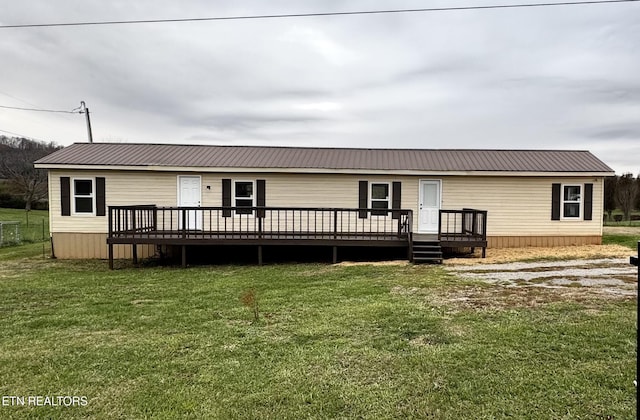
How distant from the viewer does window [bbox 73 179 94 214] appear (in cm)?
1258

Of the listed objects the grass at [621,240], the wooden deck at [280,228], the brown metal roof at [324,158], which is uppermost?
the brown metal roof at [324,158]

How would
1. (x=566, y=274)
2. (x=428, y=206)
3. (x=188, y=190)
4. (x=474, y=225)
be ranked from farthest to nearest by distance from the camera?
(x=428, y=206) < (x=188, y=190) < (x=474, y=225) < (x=566, y=274)

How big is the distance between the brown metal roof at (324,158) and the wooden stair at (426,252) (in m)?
2.61

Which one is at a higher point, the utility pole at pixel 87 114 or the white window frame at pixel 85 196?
the utility pole at pixel 87 114

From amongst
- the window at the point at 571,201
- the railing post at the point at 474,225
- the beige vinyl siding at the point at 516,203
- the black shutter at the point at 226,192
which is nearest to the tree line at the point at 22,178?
the black shutter at the point at 226,192

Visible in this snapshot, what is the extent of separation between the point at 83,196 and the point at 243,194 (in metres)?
4.94

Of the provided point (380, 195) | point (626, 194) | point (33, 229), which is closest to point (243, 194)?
point (380, 195)

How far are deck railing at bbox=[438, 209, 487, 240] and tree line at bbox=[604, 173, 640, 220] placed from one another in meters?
20.3

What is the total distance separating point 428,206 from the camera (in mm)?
12812

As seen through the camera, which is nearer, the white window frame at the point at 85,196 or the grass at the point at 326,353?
the grass at the point at 326,353

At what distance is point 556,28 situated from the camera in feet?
38.2

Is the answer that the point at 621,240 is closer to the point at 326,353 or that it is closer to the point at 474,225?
the point at 474,225

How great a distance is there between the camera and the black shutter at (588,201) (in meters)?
12.7

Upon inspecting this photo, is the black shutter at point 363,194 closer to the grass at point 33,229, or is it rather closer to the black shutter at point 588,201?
the black shutter at point 588,201
